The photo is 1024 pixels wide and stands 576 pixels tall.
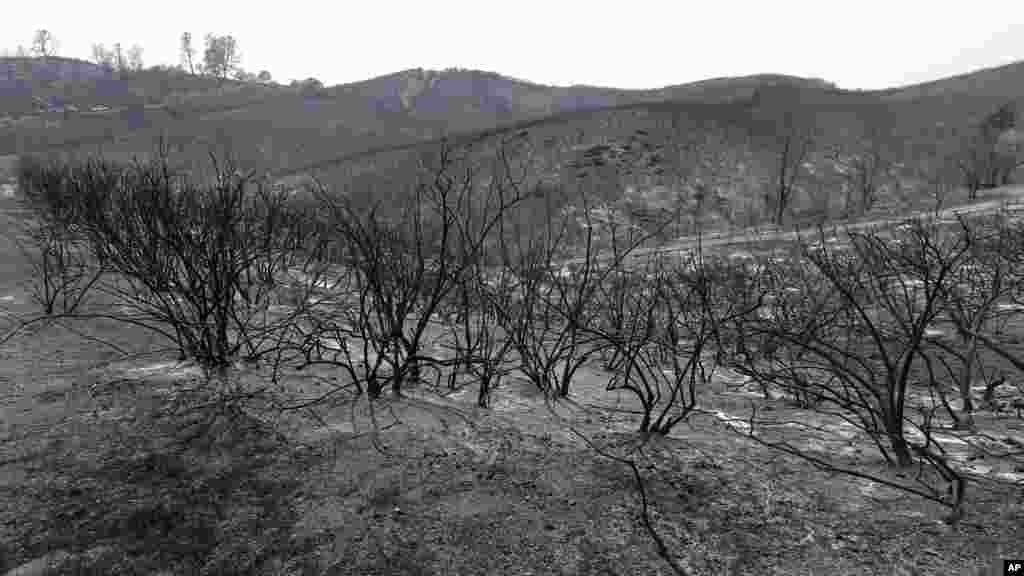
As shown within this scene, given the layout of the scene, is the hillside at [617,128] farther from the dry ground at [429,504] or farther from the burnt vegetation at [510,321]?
the dry ground at [429,504]

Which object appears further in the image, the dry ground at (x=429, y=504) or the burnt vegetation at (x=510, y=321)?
the burnt vegetation at (x=510, y=321)

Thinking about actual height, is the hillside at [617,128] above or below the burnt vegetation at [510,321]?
above

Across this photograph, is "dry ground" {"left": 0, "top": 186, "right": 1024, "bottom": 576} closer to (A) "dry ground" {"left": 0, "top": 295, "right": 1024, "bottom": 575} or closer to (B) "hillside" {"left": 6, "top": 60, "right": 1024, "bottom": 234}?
(A) "dry ground" {"left": 0, "top": 295, "right": 1024, "bottom": 575}

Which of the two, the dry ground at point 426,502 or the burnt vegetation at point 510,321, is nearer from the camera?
the dry ground at point 426,502

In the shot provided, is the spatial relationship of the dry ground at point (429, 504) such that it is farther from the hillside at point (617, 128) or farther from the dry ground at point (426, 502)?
the hillside at point (617, 128)

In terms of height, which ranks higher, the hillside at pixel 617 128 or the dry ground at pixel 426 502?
the hillside at pixel 617 128

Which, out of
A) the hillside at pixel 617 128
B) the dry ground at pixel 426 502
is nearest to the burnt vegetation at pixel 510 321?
the dry ground at pixel 426 502

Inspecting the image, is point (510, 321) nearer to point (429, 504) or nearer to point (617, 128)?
point (429, 504)

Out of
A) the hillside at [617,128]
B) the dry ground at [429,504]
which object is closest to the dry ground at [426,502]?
the dry ground at [429,504]

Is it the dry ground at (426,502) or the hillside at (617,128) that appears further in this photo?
the hillside at (617,128)

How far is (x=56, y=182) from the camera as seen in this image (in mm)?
9719

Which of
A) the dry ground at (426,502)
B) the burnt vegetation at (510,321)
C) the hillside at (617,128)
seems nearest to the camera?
the dry ground at (426,502)

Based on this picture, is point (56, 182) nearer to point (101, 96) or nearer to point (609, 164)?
point (609, 164)

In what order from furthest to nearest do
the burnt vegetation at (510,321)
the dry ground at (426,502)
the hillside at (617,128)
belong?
the hillside at (617,128) → the burnt vegetation at (510,321) → the dry ground at (426,502)
